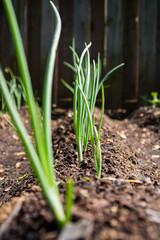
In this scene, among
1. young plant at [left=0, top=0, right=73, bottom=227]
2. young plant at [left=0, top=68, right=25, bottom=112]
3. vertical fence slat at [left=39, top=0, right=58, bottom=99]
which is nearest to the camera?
young plant at [left=0, top=0, right=73, bottom=227]

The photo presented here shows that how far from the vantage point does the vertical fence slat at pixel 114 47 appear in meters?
3.04

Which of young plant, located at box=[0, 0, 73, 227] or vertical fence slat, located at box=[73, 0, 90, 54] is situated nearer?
young plant, located at box=[0, 0, 73, 227]

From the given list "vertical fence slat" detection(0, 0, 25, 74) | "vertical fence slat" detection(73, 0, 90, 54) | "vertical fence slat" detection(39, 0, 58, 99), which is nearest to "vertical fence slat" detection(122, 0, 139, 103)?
"vertical fence slat" detection(73, 0, 90, 54)

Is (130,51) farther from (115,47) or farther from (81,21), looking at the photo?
(81,21)

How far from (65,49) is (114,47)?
0.55 m

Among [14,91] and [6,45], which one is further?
[6,45]

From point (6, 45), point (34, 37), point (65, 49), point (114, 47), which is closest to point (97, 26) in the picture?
point (114, 47)

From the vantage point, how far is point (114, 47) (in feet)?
10.1

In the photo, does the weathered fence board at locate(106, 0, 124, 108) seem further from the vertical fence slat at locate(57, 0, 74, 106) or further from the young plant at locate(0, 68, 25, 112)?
the young plant at locate(0, 68, 25, 112)

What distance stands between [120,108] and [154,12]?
1.12 meters

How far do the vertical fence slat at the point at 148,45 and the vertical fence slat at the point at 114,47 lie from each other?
0.24 meters

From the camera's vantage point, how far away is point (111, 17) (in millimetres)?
3049

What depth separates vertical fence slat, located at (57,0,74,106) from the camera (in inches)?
120

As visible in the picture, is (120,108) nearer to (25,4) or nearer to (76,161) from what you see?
(25,4)
